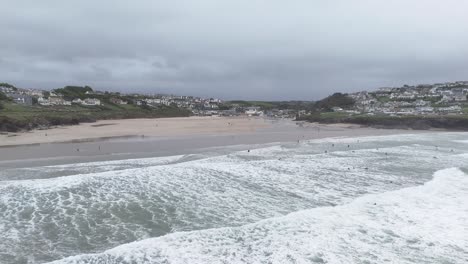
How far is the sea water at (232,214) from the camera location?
888 centimetres

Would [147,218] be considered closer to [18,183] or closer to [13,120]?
[18,183]

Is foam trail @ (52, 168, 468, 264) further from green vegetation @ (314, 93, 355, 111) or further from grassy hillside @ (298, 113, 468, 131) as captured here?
green vegetation @ (314, 93, 355, 111)

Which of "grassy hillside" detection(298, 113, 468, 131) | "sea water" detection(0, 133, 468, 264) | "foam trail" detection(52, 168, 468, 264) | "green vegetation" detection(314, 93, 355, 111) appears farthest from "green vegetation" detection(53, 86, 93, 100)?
"foam trail" detection(52, 168, 468, 264)

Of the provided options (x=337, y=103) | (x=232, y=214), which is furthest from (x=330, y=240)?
(x=337, y=103)

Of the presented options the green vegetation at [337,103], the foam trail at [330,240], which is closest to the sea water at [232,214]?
the foam trail at [330,240]

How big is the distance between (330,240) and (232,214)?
3398mm

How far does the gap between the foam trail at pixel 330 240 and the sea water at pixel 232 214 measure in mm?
28

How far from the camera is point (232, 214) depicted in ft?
39.5

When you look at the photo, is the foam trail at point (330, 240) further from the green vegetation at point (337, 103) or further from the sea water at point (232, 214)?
the green vegetation at point (337, 103)

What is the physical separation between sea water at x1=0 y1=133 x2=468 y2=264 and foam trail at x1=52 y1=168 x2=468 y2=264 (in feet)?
0.09

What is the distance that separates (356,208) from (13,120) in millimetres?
42344

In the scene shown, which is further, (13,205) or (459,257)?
(13,205)

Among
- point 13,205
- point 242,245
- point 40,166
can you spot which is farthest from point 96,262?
point 40,166

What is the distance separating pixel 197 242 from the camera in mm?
9438
